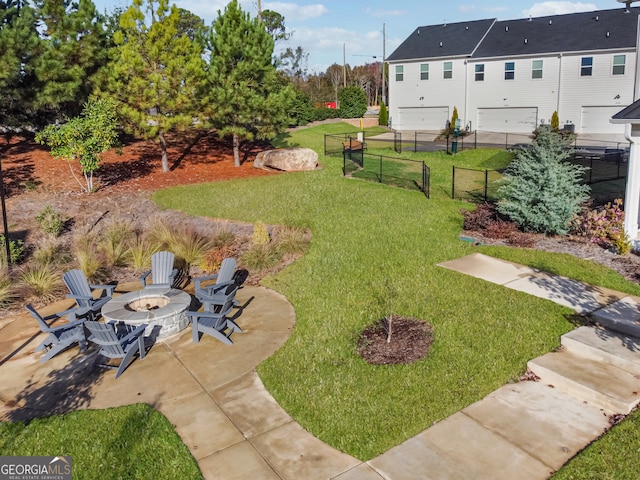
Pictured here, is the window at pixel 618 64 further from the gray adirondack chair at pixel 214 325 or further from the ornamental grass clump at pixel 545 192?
the gray adirondack chair at pixel 214 325

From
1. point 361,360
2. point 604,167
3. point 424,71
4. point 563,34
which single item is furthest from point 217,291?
point 563,34

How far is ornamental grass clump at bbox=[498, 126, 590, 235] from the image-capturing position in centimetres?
1281

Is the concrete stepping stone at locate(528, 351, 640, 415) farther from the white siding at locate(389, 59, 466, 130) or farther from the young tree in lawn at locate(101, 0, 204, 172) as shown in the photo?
the white siding at locate(389, 59, 466, 130)

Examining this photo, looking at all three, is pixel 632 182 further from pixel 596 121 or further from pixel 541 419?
pixel 596 121

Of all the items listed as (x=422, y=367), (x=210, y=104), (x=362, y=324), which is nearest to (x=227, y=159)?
→ (x=210, y=104)

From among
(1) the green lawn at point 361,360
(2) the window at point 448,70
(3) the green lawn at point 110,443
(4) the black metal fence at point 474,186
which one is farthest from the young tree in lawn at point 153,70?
(2) the window at point 448,70

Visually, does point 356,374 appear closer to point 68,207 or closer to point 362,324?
point 362,324

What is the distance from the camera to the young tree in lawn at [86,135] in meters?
16.5

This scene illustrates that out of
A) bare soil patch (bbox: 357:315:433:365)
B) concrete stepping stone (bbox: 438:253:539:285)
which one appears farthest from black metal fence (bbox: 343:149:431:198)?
bare soil patch (bbox: 357:315:433:365)

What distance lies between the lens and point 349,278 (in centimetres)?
1063

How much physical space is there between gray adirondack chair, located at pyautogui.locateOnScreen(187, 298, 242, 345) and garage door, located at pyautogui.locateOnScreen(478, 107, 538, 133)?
111ft

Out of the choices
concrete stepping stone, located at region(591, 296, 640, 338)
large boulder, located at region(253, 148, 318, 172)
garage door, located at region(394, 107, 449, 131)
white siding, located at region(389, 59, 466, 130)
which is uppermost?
white siding, located at region(389, 59, 466, 130)

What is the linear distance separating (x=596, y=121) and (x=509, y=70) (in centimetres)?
654

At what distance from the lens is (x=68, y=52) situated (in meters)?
19.5
